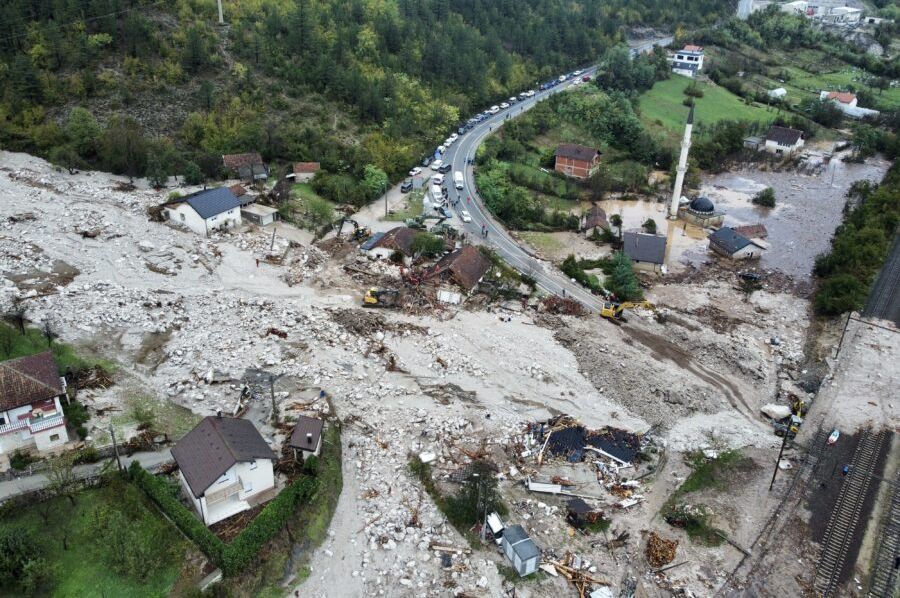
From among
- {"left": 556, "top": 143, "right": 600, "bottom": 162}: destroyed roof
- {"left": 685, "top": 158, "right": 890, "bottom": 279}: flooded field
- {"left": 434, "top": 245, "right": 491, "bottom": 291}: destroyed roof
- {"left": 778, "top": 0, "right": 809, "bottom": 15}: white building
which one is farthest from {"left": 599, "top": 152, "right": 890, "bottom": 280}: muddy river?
{"left": 778, "top": 0, "right": 809, "bottom": 15}: white building

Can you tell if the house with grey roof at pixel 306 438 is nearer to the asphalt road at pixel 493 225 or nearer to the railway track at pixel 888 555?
the asphalt road at pixel 493 225

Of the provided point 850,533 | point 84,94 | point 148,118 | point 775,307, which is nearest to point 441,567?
point 850,533

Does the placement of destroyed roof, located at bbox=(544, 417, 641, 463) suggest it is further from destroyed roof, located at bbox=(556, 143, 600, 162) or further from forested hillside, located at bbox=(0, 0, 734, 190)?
destroyed roof, located at bbox=(556, 143, 600, 162)

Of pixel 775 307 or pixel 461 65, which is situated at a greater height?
pixel 461 65

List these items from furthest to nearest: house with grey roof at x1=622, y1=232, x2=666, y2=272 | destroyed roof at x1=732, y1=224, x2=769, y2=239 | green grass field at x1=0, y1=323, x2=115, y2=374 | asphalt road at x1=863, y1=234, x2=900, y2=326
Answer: destroyed roof at x1=732, y1=224, x2=769, y2=239
house with grey roof at x1=622, y1=232, x2=666, y2=272
asphalt road at x1=863, y1=234, x2=900, y2=326
green grass field at x1=0, y1=323, x2=115, y2=374

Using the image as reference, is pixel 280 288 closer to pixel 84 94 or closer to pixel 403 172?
pixel 403 172

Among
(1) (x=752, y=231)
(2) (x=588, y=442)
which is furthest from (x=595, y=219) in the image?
(2) (x=588, y=442)
